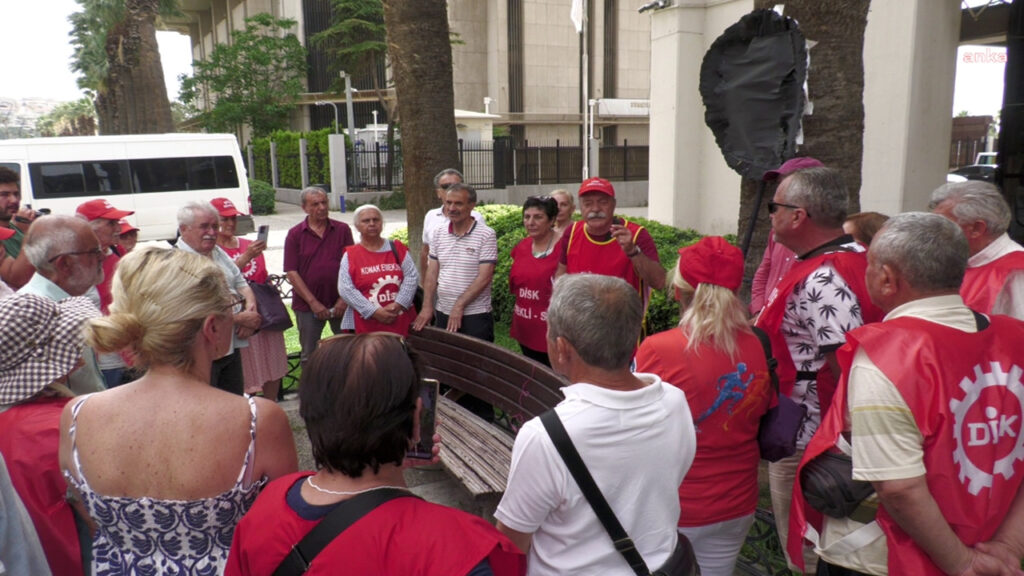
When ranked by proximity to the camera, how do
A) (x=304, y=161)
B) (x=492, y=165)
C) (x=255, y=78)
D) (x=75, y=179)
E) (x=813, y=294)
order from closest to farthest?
(x=813, y=294) < (x=75, y=179) < (x=304, y=161) < (x=492, y=165) < (x=255, y=78)

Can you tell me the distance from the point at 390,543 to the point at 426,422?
349mm

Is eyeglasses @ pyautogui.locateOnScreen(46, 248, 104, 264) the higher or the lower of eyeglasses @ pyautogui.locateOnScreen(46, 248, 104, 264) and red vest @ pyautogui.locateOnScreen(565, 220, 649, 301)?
the higher

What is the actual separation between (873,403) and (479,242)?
392cm

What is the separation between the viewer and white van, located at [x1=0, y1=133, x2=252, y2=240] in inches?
687

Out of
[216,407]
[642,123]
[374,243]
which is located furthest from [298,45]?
[216,407]

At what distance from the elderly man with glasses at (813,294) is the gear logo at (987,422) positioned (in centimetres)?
78

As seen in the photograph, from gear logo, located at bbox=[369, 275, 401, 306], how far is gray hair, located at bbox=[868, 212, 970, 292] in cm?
393

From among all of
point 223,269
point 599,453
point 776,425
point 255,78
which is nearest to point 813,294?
point 776,425

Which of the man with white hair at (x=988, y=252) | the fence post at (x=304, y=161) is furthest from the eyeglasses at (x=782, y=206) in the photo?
the fence post at (x=304, y=161)

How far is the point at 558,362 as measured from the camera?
2.04 metres

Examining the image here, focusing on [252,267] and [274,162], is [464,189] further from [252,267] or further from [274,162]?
[274,162]

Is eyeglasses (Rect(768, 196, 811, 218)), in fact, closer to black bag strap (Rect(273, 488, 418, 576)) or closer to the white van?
black bag strap (Rect(273, 488, 418, 576))

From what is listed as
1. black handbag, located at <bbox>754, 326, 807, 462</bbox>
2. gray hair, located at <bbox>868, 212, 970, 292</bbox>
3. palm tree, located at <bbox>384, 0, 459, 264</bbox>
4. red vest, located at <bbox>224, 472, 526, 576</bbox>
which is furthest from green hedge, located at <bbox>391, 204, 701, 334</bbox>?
red vest, located at <bbox>224, 472, 526, 576</bbox>

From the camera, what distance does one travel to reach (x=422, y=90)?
23.1ft
